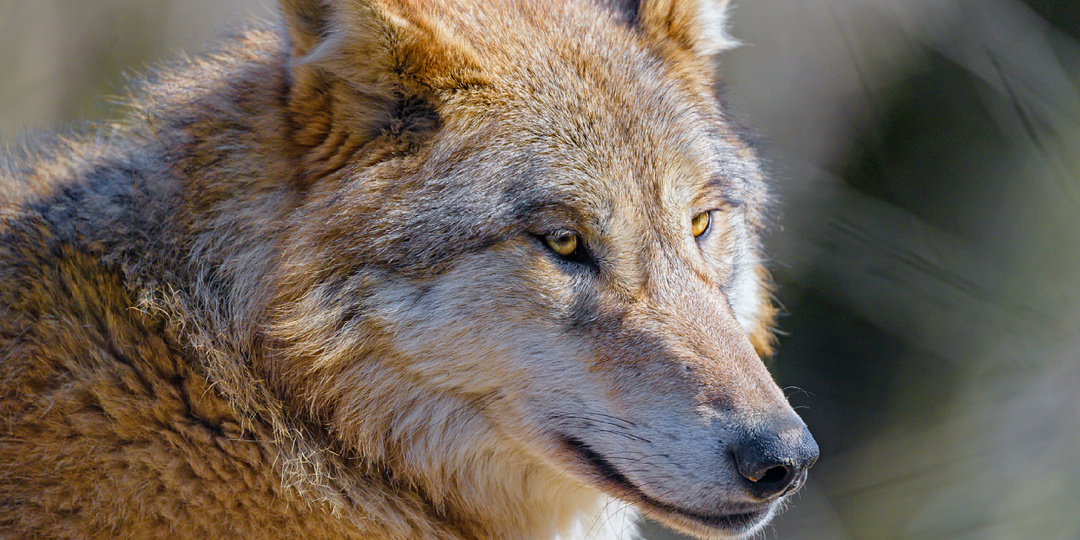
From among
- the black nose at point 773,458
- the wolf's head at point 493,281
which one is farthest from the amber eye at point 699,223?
the black nose at point 773,458

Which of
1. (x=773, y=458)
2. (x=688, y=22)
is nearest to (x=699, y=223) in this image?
(x=688, y=22)

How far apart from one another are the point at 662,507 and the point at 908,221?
3704 mm

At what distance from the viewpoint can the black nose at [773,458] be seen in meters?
2.23

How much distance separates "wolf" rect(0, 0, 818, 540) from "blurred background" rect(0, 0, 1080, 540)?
1.00m

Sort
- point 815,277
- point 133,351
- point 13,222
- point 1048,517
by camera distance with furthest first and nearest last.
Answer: point 815,277, point 1048,517, point 13,222, point 133,351

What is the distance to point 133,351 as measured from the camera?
2467mm

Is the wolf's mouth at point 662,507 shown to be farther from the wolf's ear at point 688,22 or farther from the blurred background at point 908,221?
the wolf's ear at point 688,22

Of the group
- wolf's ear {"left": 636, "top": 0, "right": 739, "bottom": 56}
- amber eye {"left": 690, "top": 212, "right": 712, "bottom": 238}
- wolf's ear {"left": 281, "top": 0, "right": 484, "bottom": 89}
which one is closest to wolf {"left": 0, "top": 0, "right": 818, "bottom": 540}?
wolf's ear {"left": 281, "top": 0, "right": 484, "bottom": 89}

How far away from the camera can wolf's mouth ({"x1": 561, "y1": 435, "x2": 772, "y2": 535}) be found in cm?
237

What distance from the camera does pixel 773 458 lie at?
2.23 m

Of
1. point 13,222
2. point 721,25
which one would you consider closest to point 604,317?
point 721,25

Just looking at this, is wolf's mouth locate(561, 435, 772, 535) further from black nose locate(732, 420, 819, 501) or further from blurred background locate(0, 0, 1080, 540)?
blurred background locate(0, 0, 1080, 540)

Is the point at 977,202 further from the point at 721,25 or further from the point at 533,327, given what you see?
the point at 533,327

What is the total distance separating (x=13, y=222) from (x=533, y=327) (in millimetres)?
1752
